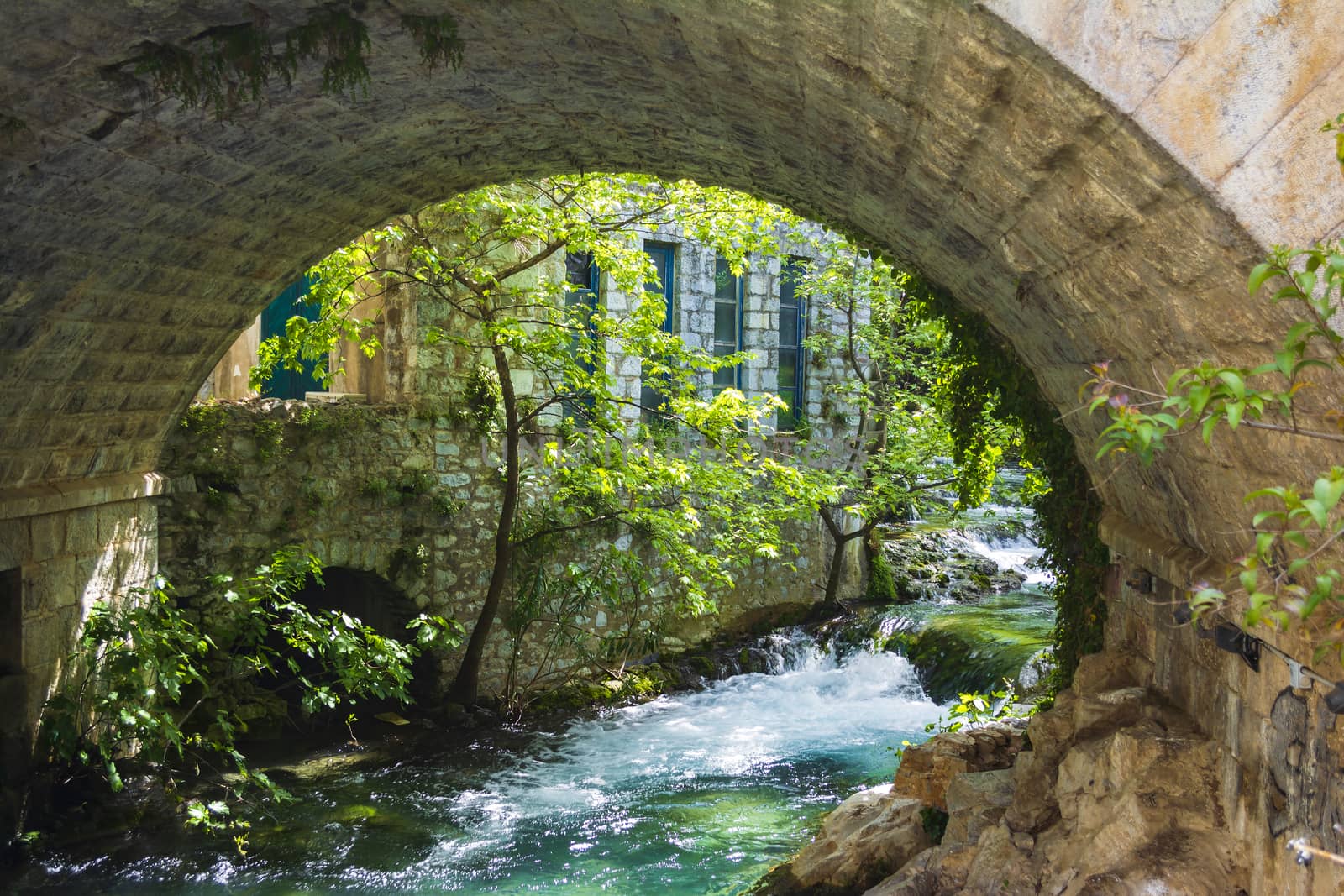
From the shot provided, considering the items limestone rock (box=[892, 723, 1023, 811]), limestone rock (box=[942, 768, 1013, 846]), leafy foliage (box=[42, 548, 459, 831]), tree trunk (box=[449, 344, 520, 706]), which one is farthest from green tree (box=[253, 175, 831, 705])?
limestone rock (box=[942, 768, 1013, 846])

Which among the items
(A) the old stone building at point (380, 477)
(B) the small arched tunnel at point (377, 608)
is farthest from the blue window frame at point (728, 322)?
(B) the small arched tunnel at point (377, 608)

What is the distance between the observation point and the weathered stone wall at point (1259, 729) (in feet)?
8.54

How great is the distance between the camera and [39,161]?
4.03 metres

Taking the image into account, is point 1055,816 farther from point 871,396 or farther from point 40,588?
point 871,396

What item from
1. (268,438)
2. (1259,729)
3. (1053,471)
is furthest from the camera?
(268,438)

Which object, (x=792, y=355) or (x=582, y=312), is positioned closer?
(x=582, y=312)

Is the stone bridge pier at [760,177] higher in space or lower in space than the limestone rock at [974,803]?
higher

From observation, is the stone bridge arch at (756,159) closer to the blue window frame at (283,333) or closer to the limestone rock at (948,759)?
the limestone rock at (948,759)

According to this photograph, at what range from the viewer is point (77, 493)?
603cm

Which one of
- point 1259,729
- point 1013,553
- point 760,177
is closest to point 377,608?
point 760,177

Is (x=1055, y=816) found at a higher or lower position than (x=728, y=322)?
lower

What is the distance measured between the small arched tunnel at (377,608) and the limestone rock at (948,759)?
180 inches

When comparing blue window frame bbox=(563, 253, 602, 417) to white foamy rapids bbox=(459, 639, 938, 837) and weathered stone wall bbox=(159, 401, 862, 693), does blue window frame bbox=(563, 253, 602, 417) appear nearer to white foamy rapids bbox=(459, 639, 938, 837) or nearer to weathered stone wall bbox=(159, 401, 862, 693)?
weathered stone wall bbox=(159, 401, 862, 693)

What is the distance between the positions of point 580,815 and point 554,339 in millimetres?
3258
